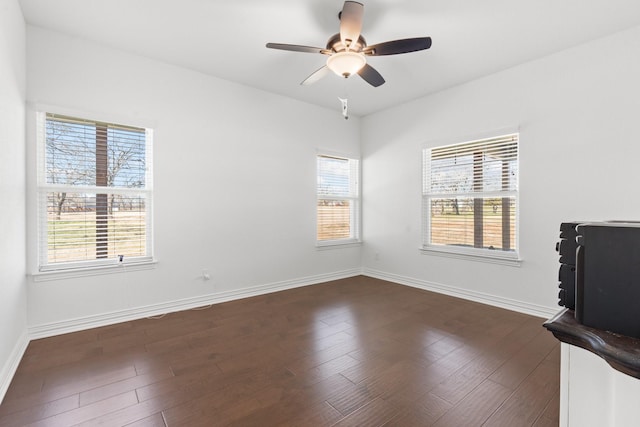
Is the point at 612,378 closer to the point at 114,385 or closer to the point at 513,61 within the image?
the point at 114,385

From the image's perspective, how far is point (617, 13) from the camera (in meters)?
2.56

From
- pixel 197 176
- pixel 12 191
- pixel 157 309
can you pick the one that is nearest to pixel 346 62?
pixel 197 176

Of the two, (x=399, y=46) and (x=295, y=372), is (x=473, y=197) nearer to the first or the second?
(x=399, y=46)

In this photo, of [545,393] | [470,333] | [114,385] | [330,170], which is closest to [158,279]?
[114,385]

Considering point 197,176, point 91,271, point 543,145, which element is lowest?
point 91,271

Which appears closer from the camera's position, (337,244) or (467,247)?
(467,247)

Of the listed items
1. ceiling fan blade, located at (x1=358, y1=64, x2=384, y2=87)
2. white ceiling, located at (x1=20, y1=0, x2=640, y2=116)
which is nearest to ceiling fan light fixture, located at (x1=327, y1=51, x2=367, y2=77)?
ceiling fan blade, located at (x1=358, y1=64, x2=384, y2=87)

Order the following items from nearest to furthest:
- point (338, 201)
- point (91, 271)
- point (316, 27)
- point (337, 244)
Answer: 1. point (316, 27)
2. point (91, 271)
3. point (337, 244)
4. point (338, 201)

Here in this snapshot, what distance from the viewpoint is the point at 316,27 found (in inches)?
107

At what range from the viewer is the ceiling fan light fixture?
2.48 meters

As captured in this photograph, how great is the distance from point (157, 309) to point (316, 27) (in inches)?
133

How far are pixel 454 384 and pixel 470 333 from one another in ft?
3.27

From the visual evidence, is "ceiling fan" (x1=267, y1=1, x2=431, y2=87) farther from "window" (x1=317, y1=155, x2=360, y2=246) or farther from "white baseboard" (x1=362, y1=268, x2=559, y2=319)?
"white baseboard" (x1=362, y1=268, x2=559, y2=319)

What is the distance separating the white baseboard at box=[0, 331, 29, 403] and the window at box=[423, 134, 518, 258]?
14.6ft
